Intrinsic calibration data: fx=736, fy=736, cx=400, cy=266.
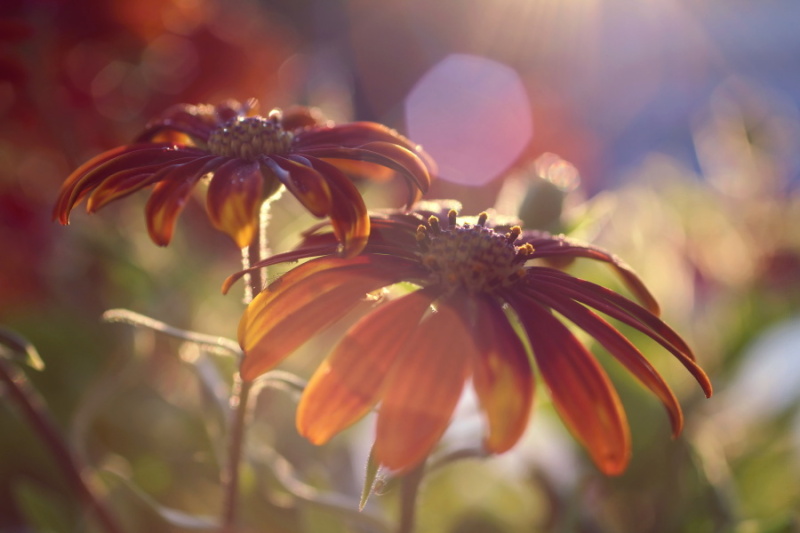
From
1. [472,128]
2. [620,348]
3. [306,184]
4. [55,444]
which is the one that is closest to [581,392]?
[620,348]

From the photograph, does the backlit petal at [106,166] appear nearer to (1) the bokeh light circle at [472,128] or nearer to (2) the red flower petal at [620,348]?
(2) the red flower petal at [620,348]

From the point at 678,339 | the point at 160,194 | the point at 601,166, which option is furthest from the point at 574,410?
the point at 601,166

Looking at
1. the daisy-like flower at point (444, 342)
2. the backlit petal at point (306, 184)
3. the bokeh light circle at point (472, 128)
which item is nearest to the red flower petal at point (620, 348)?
the daisy-like flower at point (444, 342)

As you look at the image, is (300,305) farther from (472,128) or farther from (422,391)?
(472,128)

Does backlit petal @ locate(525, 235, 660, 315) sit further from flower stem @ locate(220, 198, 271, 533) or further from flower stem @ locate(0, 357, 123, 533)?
flower stem @ locate(0, 357, 123, 533)

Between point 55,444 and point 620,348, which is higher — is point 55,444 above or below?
below

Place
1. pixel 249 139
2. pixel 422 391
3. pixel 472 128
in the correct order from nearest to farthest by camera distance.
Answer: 1. pixel 422 391
2. pixel 249 139
3. pixel 472 128

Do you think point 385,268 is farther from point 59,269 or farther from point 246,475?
point 59,269
